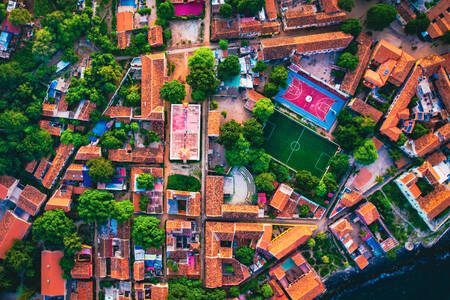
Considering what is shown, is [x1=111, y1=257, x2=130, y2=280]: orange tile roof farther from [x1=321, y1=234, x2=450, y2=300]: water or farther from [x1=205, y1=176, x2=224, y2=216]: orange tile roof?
[x1=321, y1=234, x2=450, y2=300]: water

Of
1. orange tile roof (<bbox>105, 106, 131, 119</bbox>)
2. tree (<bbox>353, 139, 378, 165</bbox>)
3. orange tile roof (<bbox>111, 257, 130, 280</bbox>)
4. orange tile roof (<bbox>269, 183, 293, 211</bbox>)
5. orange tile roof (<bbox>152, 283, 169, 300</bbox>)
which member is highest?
orange tile roof (<bbox>105, 106, 131, 119</bbox>)

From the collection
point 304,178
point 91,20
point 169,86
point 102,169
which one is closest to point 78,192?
point 102,169

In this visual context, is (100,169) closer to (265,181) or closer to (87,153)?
(87,153)

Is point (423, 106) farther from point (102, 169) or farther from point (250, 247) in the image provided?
point (102, 169)

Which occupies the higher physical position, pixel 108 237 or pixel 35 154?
pixel 35 154

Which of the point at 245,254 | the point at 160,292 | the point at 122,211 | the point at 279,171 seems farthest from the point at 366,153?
the point at 160,292

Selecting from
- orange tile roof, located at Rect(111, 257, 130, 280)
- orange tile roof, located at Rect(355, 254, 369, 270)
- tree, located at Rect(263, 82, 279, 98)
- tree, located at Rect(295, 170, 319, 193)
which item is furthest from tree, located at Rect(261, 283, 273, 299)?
tree, located at Rect(263, 82, 279, 98)

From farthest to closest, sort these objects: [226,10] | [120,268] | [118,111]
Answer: [118,111]
[120,268]
[226,10]
